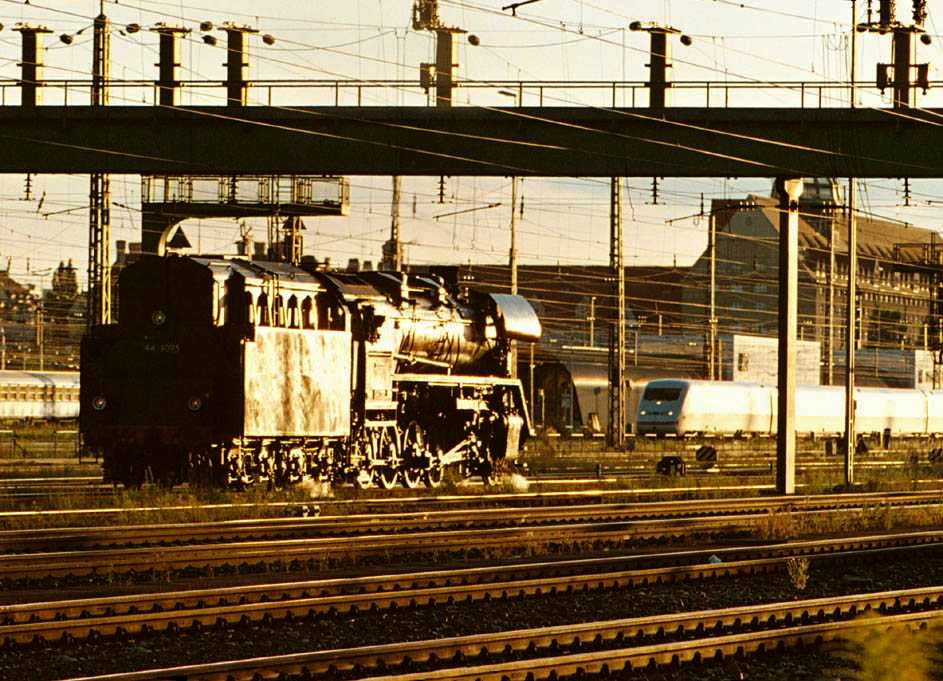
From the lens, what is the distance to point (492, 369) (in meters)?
33.0

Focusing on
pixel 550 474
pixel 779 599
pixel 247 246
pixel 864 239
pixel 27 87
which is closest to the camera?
pixel 779 599

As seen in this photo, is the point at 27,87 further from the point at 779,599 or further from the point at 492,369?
the point at 779,599

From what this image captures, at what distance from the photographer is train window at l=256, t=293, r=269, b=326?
25.7 m

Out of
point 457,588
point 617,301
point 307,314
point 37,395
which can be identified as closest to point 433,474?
point 307,314

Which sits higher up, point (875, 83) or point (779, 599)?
point (875, 83)

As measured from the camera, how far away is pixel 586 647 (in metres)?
12.2

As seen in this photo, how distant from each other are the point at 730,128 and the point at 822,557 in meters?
14.4

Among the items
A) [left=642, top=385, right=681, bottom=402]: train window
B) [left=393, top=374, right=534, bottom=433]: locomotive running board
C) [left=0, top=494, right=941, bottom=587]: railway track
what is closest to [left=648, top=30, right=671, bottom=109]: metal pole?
[left=393, top=374, right=534, bottom=433]: locomotive running board

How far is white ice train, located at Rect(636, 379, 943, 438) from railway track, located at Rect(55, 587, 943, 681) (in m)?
47.3

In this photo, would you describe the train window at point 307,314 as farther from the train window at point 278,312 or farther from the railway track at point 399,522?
the railway track at point 399,522

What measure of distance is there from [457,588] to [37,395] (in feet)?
214

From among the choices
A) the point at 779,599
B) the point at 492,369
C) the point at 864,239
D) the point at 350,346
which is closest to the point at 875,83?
the point at 492,369

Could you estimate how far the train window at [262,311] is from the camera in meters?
25.7

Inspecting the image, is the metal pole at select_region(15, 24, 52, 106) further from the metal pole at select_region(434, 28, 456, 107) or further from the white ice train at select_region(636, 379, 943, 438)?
the white ice train at select_region(636, 379, 943, 438)
